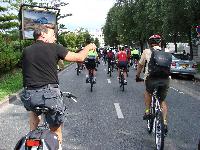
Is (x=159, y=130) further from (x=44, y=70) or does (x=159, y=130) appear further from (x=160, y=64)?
(x=44, y=70)

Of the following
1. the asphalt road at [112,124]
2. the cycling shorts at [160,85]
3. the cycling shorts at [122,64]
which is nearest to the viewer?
the cycling shorts at [160,85]

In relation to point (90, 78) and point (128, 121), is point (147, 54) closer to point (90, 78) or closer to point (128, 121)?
point (128, 121)

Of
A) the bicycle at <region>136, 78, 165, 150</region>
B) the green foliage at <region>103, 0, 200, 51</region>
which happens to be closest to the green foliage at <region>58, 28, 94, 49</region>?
the green foliage at <region>103, 0, 200, 51</region>

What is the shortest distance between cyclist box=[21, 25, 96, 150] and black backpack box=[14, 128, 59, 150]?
433 mm

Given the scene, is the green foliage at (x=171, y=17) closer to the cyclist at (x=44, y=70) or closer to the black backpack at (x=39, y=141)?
the cyclist at (x=44, y=70)

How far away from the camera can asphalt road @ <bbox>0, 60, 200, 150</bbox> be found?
23.7 feet

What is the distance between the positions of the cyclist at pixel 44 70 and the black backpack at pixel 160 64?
233 cm

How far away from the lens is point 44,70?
4547mm

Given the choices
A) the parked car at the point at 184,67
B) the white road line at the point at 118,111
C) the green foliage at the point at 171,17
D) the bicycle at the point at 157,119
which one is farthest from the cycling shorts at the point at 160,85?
the green foliage at the point at 171,17

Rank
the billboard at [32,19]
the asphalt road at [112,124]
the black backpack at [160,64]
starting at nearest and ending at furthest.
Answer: the black backpack at [160,64] < the asphalt road at [112,124] < the billboard at [32,19]

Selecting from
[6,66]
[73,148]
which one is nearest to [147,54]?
[73,148]

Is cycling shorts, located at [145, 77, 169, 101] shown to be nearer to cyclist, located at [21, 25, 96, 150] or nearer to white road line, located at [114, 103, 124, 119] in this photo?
cyclist, located at [21, 25, 96, 150]

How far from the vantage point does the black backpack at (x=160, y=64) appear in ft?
21.6

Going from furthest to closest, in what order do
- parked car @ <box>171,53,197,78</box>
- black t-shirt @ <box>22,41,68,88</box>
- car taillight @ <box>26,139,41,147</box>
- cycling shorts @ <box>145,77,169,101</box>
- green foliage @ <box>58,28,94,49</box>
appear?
green foliage @ <box>58,28,94,49</box> → parked car @ <box>171,53,197,78</box> → cycling shorts @ <box>145,77,169,101</box> → black t-shirt @ <box>22,41,68,88</box> → car taillight @ <box>26,139,41,147</box>
